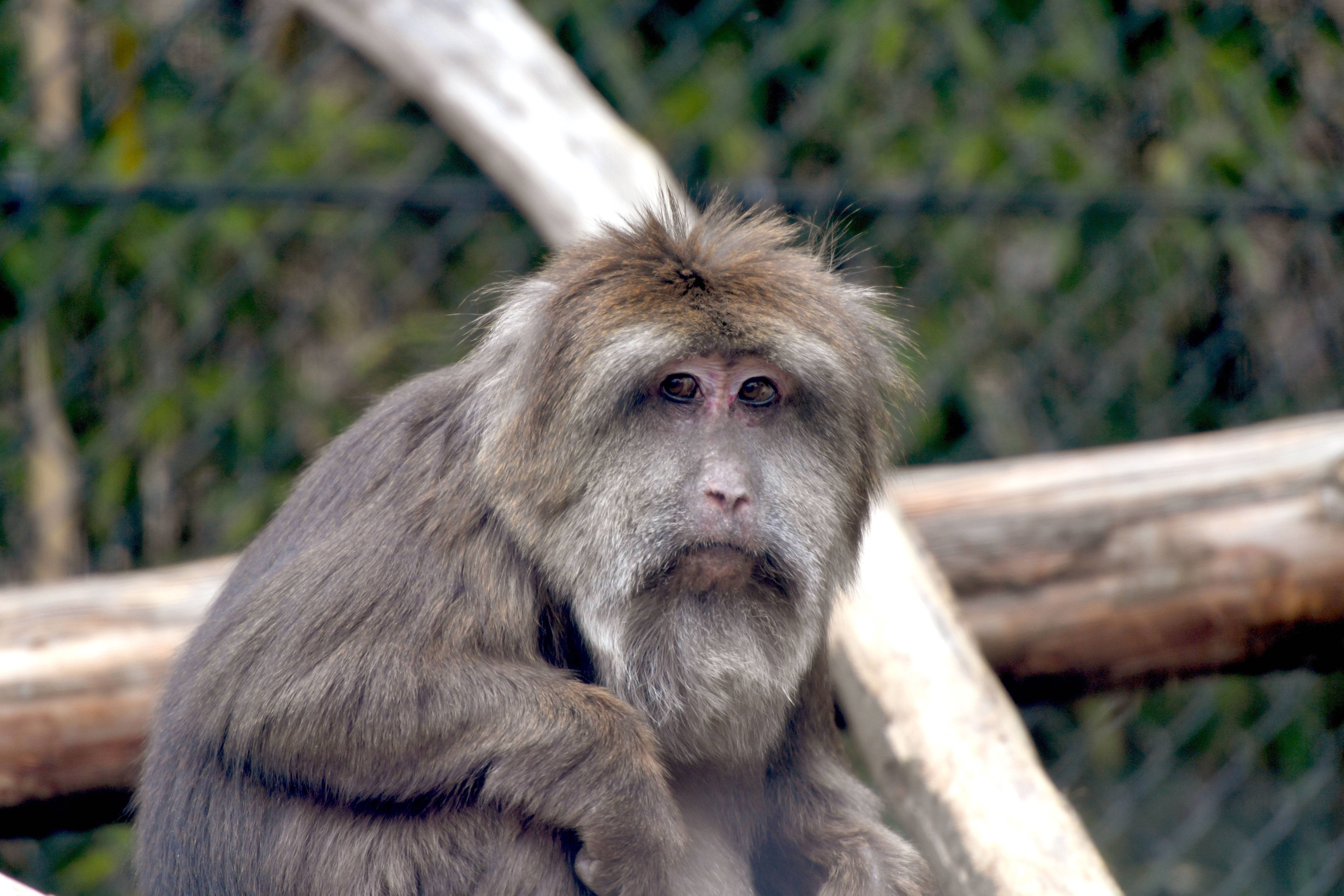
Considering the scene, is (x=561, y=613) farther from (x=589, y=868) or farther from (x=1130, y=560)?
(x=1130, y=560)

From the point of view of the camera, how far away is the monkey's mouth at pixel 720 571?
5.93ft

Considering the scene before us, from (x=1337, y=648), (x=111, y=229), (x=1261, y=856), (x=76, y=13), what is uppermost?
(x=76, y=13)

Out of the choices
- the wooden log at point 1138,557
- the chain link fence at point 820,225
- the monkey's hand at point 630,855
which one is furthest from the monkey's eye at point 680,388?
the chain link fence at point 820,225

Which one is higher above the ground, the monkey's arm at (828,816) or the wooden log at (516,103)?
the wooden log at (516,103)

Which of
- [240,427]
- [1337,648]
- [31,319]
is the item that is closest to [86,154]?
[31,319]

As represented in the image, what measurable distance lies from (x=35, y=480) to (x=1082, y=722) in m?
3.75

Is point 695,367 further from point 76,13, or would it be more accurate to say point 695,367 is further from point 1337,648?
point 76,13

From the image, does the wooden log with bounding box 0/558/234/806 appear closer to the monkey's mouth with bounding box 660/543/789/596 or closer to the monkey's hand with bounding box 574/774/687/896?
the monkey's hand with bounding box 574/774/687/896

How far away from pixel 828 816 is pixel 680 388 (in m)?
0.85

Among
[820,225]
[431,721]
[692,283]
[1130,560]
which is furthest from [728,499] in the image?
[820,225]

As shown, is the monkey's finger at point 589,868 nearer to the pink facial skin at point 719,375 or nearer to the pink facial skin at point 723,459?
the pink facial skin at point 723,459

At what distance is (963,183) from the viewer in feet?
15.2

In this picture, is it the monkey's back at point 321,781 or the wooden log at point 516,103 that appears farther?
the wooden log at point 516,103

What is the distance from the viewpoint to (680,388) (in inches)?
73.2
